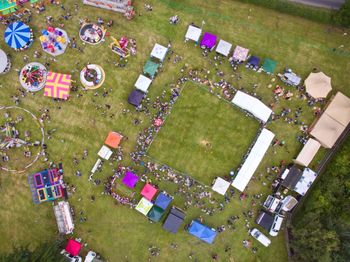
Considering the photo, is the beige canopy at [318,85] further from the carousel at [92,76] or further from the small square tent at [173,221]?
the carousel at [92,76]

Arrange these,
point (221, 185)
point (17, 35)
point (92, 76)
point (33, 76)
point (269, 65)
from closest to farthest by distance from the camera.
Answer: point (221, 185)
point (269, 65)
point (17, 35)
point (92, 76)
point (33, 76)

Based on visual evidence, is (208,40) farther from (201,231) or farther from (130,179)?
(201,231)

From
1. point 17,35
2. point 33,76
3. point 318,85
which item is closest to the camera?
point 318,85

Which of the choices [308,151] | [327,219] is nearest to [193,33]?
[308,151]

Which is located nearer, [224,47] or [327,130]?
[327,130]

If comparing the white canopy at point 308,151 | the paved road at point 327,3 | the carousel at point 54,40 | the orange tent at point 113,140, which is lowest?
the orange tent at point 113,140

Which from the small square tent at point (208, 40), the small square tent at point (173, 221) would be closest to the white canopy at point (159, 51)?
the small square tent at point (208, 40)
